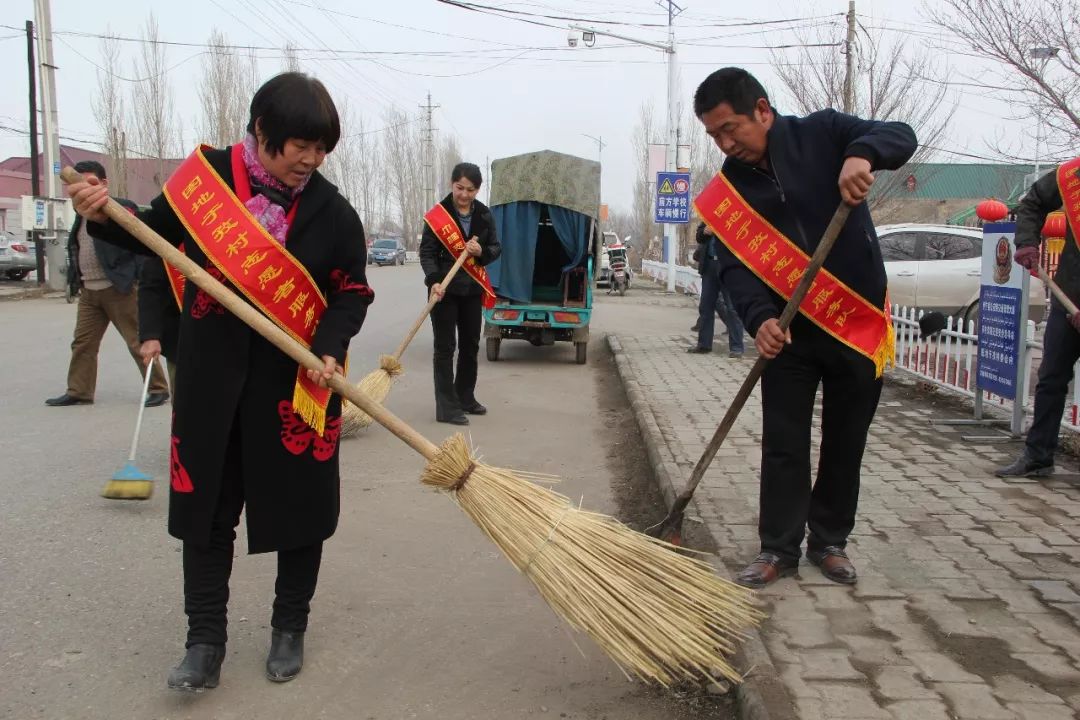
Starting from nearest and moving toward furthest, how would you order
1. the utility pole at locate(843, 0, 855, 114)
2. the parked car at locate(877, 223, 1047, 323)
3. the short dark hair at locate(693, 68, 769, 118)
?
the short dark hair at locate(693, 68, 769, 118) < the parked car at locate(877, 223, 1047, 323) < the utility pole at locate(843, 0, 855, 114)

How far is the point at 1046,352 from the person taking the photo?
203 inches

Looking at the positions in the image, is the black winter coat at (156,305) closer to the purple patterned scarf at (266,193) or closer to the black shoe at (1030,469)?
the purple patterned scarf at (266,193)

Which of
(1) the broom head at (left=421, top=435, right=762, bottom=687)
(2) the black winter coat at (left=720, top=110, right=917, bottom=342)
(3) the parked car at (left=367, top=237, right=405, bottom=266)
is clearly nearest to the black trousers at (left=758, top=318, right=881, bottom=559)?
(2) the black winter coat at (left=720, top=110, right=917, bottom=342)

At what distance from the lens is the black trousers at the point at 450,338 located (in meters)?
7.19

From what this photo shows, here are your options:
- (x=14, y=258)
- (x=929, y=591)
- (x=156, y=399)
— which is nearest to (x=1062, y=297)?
(x=929, y=591)

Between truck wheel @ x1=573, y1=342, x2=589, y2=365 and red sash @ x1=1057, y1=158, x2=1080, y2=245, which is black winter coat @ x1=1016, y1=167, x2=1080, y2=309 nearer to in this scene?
red sash @ x1=1057, y1=158, x2=1080, y2=245

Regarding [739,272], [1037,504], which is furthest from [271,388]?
[1037,504]

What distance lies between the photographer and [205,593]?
2904mm

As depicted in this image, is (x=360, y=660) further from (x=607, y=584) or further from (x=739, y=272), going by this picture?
(x=739, y=272)

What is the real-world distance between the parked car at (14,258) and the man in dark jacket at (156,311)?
21.5 metres

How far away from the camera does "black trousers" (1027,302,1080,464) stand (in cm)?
502

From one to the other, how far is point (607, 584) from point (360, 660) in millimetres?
1010

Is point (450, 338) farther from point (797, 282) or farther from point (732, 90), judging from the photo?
point (732, 90)

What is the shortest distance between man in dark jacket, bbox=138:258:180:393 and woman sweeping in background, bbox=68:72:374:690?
0.45 m
